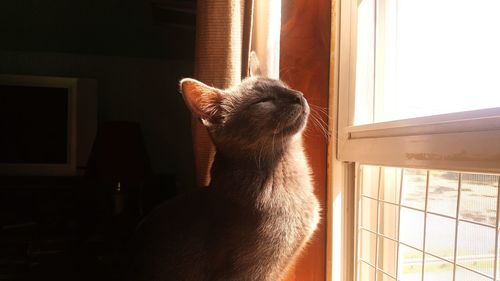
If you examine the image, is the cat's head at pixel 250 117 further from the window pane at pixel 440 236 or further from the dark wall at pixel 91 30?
the dark wall at pixel 91 30

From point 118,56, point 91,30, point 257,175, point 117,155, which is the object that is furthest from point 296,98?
point 118,56

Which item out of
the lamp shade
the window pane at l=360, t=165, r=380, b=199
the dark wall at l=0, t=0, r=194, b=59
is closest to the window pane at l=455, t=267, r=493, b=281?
the window pane at l=360, t=165, r=380, b=199

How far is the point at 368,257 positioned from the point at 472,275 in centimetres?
38

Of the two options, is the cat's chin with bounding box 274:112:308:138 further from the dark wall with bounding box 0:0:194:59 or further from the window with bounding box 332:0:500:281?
the dark wall with bounding box 0:0:194:59

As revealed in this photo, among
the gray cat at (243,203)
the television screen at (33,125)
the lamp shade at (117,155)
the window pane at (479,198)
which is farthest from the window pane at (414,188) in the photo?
the television screen at (33,125)

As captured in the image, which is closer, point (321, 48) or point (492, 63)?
point (492, 63)

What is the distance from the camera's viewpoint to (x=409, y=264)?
103 centimetres

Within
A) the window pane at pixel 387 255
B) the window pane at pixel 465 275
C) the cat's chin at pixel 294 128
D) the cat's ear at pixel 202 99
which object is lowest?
the window pane at pixel 387 255

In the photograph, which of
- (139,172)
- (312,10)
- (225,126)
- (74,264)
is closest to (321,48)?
(312,10)

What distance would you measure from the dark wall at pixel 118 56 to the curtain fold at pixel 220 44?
42.8 inches

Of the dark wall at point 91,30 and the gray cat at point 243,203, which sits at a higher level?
the dark wall at point 91,30

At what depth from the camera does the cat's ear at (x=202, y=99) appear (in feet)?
2.82

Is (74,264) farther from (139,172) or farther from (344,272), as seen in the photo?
(344,272)

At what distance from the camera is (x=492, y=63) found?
0.75m
